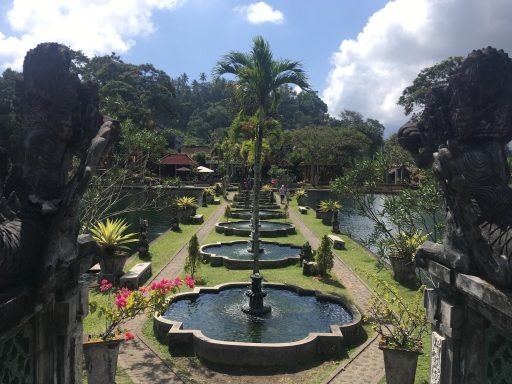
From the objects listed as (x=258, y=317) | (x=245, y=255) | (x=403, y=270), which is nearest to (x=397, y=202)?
(x=403, y=270)

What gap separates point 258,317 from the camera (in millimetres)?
9867

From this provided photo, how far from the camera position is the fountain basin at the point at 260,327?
7.66 m

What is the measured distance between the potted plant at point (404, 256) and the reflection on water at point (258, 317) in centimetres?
317

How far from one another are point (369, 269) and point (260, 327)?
6.65 meters

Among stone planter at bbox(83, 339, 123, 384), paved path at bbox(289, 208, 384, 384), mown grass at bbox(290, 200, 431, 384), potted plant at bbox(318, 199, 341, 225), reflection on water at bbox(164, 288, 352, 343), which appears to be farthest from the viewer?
potted plant at bbox(318, 199, 341, 225)

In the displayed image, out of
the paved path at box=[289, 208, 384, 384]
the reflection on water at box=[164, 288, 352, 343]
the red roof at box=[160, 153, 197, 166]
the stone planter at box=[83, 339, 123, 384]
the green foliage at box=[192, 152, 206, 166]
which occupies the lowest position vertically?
the paved path at box=[289, 208, 384, 384]

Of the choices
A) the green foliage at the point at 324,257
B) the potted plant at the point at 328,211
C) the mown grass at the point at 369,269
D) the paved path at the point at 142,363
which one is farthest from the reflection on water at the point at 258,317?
the potted plant at the point at 328,211

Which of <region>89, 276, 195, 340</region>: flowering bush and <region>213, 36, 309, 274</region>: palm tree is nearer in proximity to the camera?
<region>89, 276, 195, 340</region>: flowering bush

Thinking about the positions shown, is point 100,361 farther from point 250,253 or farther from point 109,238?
point 250,253

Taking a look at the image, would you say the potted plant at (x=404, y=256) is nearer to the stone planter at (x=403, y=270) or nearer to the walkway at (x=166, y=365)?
the stone planter at (x=403, y=270)

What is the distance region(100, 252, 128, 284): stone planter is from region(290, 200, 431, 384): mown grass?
6842 millimetres

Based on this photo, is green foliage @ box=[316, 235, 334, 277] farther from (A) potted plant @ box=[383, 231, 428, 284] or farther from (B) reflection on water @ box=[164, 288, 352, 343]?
(B) reflection on water @ box=[164, 288, 352, 343]

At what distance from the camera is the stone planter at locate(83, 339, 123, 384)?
6.22 meters

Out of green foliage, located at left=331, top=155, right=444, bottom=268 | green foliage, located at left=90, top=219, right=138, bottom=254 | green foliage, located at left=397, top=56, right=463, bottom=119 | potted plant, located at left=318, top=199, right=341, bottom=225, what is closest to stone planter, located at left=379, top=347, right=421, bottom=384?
green foliage, located at left=331, top=155, right=444, bottom=268
